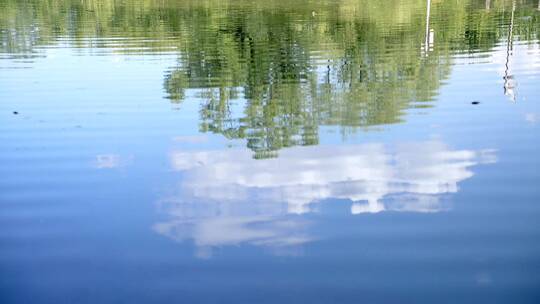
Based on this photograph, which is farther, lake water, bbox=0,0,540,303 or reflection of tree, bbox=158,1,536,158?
reflection of tree, bbox=158,1,536,158

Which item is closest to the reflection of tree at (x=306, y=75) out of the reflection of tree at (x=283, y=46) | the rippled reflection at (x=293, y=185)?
the reflection of tree at (x=283, y=46)

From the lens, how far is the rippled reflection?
24.4 feet

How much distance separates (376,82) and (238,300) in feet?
39.0

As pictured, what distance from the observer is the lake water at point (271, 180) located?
625 cm

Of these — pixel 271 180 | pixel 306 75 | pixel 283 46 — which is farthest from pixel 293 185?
pixel 283 46

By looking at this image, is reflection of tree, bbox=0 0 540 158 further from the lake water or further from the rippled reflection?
the rippled reflection

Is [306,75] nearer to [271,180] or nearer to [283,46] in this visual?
[283,46]

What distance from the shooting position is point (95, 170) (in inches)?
377

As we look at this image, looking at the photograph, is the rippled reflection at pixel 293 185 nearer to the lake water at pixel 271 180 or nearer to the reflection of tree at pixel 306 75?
the lake water at pixel 271 180

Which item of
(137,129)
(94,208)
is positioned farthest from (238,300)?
Answer: (137,129)

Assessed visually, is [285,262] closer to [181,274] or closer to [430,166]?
[181,274]

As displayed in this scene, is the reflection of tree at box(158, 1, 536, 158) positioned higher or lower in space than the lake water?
higher

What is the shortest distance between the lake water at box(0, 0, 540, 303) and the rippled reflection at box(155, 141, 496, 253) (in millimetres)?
35

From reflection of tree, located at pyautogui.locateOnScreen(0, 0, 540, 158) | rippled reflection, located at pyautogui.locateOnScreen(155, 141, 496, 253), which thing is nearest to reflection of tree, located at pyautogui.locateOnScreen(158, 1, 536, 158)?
reflection of tree, located at pyautogui.locateOnScreen(0, 0, 540, 158)
